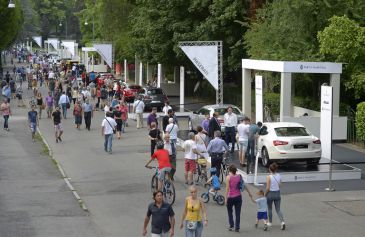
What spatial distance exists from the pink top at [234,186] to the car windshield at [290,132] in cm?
765

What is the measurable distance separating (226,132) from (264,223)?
1001 centimetres

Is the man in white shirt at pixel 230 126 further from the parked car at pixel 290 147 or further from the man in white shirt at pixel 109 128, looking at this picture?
the man in white shirt at pixel 109 128

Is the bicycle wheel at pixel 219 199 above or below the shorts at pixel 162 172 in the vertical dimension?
below

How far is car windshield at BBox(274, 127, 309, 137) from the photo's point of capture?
899 inches

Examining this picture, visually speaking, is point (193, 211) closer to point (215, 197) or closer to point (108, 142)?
point (215, 197)

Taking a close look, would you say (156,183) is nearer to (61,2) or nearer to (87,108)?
(87,108)

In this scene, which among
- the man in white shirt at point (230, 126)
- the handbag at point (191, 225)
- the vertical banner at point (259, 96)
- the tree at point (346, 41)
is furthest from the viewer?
the tree at point (346, 41)

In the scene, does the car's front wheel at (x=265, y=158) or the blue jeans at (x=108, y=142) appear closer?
the car's front wheel at (x=265, y=158)

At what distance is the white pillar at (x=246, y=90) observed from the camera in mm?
33750

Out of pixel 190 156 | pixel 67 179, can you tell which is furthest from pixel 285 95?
pixel 67 179

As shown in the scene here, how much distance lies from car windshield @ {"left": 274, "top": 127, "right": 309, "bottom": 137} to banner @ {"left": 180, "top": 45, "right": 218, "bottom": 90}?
33.4 ft

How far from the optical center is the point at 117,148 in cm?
2883

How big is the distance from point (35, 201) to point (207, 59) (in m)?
15.8

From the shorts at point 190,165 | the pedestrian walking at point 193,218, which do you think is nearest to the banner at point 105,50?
the shorts at point 190,165
